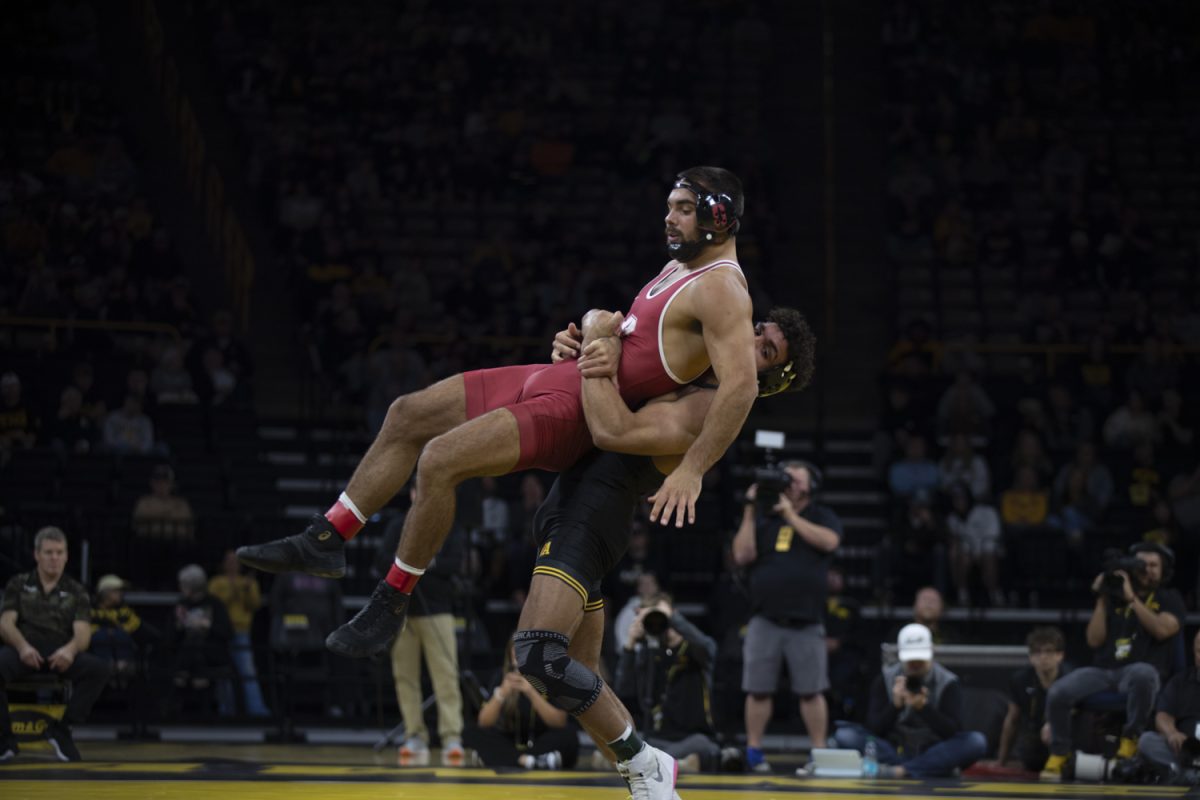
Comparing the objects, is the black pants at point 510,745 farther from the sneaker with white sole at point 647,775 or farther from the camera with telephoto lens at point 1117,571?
the sneaker with white sole at point 647,775

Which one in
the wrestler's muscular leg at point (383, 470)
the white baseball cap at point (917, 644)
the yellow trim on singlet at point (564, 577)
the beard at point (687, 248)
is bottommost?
the white baseball cap at point (917, 644)

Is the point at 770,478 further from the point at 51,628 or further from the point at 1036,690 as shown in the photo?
the point at 51,628

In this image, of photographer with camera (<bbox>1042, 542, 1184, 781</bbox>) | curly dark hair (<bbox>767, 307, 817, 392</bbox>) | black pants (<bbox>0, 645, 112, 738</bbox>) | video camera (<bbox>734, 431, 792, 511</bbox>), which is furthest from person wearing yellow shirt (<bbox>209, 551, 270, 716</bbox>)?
curly dark hair (<bbox>767, 307, 817, 392</bbox>)

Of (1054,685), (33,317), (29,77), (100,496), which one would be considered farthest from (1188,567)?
(29,77)

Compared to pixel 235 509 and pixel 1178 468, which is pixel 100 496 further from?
pixel 1178 468

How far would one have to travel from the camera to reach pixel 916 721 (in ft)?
34.0

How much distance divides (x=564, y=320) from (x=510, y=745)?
23.3 feet

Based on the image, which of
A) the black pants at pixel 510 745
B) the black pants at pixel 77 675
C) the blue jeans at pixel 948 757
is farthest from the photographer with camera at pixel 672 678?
the black pants at pixel 77 675

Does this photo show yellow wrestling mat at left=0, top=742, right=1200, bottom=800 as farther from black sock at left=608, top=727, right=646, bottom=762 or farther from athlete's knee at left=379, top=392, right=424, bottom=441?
athlete's knee at left=379, top=392, right=424, bottom=441

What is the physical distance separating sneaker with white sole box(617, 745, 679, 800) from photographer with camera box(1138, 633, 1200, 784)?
4.28 m

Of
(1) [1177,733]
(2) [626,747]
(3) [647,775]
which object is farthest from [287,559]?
(1) [1177,733]

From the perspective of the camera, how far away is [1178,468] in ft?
49.4

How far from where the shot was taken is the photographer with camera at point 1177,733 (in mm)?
9445

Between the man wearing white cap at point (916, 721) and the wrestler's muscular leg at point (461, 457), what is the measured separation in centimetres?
483
